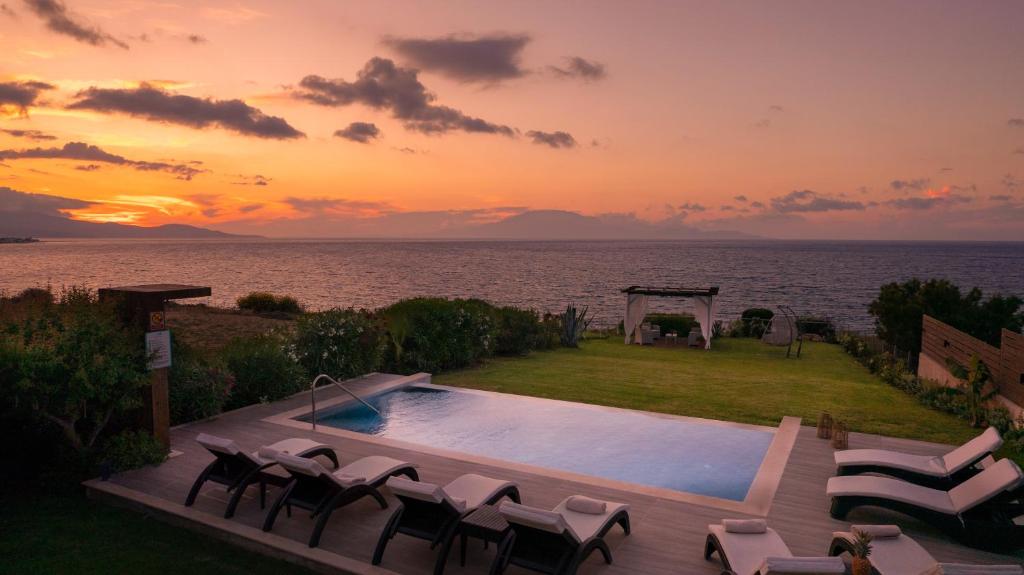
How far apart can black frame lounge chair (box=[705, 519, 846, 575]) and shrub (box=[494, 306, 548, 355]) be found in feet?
42.9

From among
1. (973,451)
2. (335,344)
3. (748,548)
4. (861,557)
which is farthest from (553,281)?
(861,557)

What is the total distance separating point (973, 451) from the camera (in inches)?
266

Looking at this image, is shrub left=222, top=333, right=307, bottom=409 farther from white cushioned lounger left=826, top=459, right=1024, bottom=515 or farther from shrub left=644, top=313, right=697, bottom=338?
shrub left=644, top=313, right=697, bottom=338

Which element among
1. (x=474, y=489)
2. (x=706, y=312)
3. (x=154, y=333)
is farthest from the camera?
(x=706, y=312)

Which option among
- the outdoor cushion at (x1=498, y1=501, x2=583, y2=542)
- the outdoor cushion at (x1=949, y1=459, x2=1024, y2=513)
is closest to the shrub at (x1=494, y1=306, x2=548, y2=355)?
the outdoor cushion at (x1=949, y1=459, x2=1024, y2=513)

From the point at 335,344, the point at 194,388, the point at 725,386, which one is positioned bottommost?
the point at 725,386

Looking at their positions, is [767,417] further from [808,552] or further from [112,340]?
[112,340]

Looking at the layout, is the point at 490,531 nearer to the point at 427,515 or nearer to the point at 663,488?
the point at 427,515

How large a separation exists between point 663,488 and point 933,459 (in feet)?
10.1

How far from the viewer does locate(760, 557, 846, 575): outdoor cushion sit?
4.13m

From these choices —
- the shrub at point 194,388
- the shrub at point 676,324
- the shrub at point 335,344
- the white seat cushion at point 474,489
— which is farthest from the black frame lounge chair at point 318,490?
the shrub at point 676,324

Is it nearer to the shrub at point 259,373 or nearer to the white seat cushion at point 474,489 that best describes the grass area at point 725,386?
the shrub at point 259,373

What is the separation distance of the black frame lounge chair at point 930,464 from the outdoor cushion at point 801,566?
346 centimetres

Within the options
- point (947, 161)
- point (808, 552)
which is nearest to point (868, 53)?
point (808, 552)
